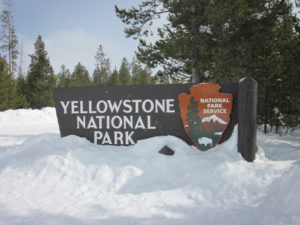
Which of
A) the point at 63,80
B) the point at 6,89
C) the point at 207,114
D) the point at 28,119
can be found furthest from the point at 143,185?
the point at 63,80

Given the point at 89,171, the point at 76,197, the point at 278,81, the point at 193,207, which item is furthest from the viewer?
the point at 278,81

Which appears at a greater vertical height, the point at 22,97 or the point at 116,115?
the point at 22,97

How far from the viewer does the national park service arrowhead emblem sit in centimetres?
523

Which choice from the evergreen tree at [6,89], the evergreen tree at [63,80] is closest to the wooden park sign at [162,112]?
the evergreen tree at [6,89]

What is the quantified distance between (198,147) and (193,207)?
2.03 m

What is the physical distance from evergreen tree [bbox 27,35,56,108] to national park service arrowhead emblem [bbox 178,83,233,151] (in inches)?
838

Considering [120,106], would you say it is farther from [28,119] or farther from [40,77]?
[40,77]

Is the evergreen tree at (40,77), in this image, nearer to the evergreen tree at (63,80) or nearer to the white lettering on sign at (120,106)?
the evergreen tree at (63,80)

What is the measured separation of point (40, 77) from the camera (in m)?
23.6

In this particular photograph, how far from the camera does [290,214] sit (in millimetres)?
2824

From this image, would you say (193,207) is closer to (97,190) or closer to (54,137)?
(97,190)

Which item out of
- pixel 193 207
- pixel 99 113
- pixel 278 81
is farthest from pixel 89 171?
pixel 278 81

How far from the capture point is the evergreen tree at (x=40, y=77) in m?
23.6

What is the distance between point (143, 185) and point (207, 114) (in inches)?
83.8
